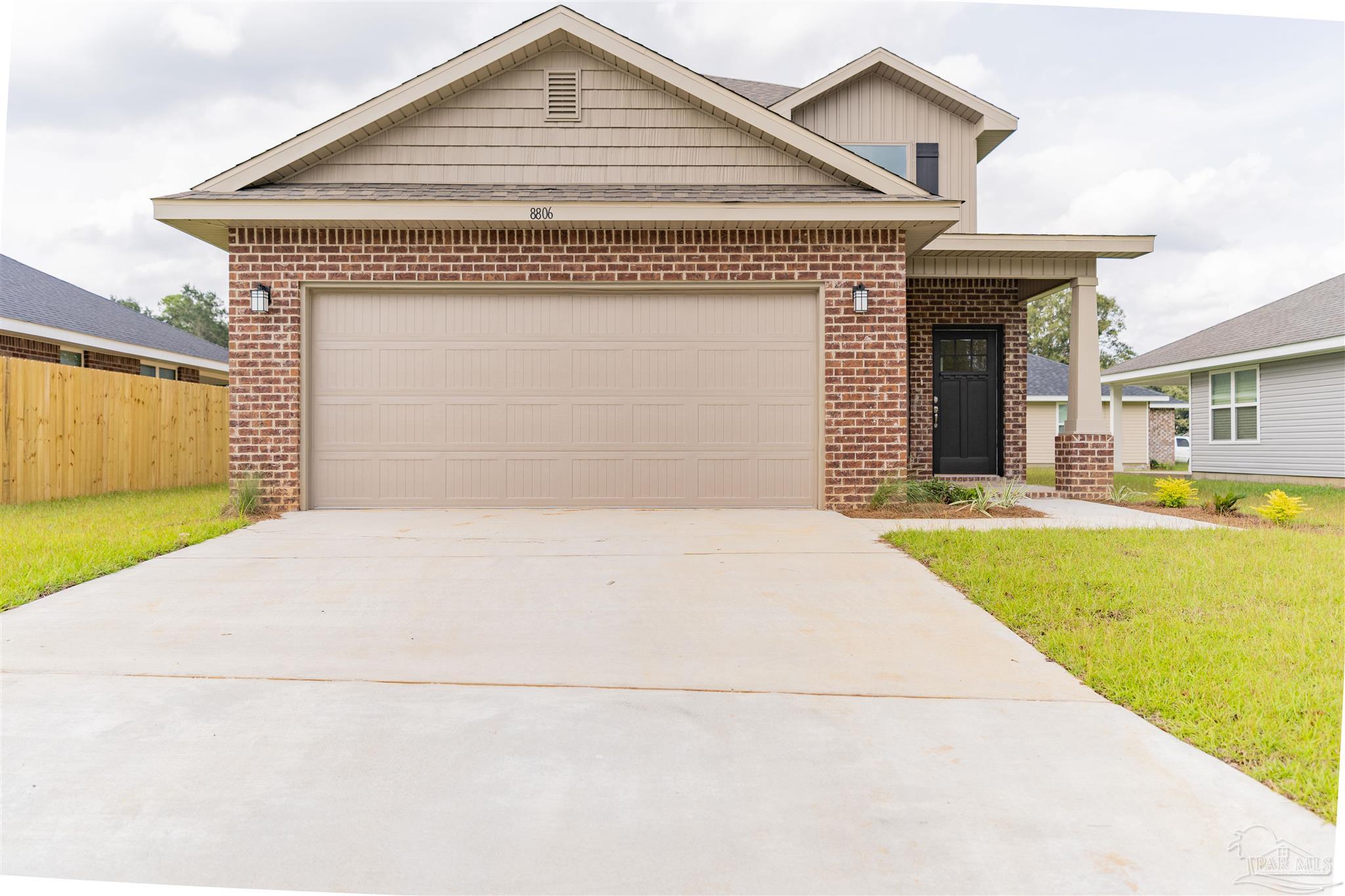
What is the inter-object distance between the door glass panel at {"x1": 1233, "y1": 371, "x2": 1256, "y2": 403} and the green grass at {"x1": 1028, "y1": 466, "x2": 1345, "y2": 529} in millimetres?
1891

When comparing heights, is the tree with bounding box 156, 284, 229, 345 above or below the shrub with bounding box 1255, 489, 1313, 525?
above

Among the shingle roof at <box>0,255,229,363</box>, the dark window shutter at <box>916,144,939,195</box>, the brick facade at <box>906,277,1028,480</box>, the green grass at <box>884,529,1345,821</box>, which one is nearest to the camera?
the green grass at <box>884,529,1345,821</box>

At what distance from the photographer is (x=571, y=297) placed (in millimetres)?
9188

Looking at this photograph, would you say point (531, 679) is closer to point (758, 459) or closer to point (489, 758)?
point (489, 758)

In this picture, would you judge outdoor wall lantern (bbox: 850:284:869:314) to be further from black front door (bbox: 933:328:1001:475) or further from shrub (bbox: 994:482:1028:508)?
black front door (bbox: 933:328:1001:475)

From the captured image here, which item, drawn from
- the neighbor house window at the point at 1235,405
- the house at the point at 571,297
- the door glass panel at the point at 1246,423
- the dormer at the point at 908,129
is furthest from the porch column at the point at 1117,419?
the house at the point at 571,297

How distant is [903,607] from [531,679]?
248cm

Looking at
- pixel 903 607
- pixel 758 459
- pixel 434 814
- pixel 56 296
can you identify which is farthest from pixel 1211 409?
pixel 56 296

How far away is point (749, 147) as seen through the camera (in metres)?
9.56

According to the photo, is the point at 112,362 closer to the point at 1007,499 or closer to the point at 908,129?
the point at 908,129

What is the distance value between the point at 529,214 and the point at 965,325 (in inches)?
292

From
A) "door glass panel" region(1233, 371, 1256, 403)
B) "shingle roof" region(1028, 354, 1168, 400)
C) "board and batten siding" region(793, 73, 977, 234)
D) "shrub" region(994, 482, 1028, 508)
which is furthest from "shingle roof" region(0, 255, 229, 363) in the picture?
"shingle roof" region(1028, 354, 1168, 400)

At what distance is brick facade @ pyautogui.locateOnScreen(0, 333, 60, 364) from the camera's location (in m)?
14.5

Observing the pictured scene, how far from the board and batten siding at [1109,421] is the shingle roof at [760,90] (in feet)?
55.1
